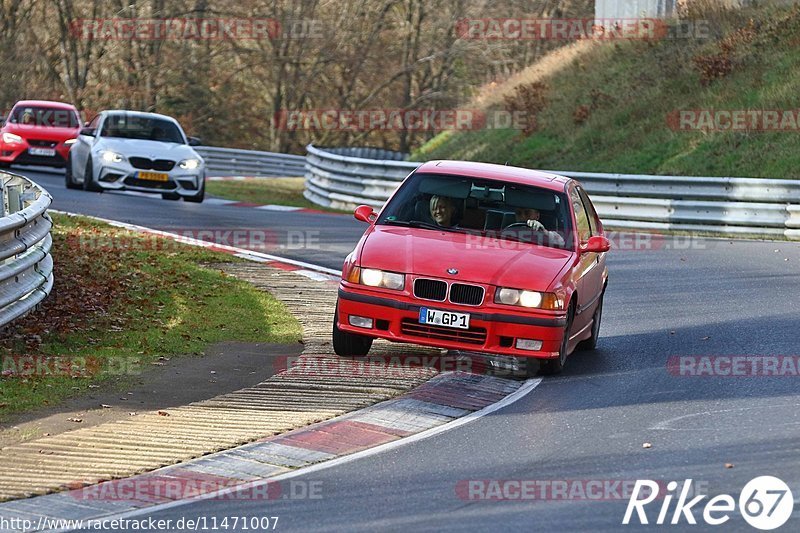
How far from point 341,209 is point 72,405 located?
67.4ft

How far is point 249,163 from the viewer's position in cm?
4234

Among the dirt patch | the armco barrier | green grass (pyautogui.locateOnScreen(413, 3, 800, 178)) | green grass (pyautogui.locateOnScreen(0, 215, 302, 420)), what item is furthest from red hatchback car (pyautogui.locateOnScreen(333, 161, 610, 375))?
green grass (pyautogui.locateOnScreen(413, 3, 800, 178))

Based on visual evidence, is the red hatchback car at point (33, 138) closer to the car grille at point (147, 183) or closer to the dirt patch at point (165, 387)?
the car grille at point (147, 183)

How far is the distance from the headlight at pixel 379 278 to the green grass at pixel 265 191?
734 inches

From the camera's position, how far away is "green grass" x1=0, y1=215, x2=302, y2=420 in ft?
32.9

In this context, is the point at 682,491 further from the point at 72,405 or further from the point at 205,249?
the point at 205,249

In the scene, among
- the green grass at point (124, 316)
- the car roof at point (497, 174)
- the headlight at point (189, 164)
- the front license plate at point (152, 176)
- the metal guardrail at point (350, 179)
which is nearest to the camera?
the green grass at point (124, 316)

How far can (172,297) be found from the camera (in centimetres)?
1376

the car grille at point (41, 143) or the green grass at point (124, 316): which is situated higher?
the green grass at point (124, 316)

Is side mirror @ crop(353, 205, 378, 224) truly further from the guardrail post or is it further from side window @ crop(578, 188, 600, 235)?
the guardrail post

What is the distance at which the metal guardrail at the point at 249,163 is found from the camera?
42.1 metres

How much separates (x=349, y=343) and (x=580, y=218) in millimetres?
2410

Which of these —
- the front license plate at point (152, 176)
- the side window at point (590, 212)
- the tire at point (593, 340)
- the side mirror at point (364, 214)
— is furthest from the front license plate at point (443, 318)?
the front license plate at point (152, 176)

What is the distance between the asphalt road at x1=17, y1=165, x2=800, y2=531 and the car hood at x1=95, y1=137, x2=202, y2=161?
11495mm
